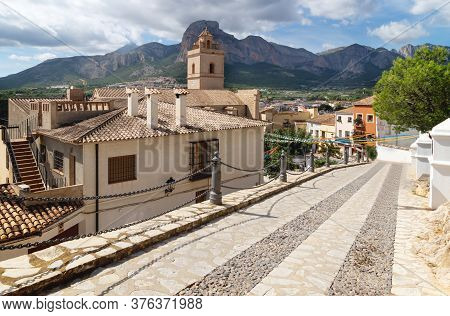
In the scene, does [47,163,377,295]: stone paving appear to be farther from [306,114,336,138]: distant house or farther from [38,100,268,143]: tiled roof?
[306,114,336,138]: distant house

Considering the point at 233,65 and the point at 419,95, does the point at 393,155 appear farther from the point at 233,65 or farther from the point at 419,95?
the point at 233,65

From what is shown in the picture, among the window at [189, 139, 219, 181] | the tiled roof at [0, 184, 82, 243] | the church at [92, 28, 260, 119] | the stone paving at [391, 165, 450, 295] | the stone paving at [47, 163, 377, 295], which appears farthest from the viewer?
the church at [92, 28, 260, 119]

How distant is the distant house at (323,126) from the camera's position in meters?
58.5

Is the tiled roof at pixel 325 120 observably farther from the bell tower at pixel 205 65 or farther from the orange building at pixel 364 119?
the bell tower at pixel 205 65

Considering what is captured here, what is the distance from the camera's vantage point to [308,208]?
7.92 metres

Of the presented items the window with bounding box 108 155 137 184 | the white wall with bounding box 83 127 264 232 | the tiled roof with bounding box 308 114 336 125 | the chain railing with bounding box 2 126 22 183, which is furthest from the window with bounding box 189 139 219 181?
the tiled roof with bounding box 308 114 336 125

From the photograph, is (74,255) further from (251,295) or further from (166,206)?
(166,206)

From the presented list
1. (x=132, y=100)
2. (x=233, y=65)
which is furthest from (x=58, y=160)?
(x=233, y=65)

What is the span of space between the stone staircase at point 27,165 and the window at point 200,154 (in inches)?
276

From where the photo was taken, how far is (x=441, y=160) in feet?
23.5

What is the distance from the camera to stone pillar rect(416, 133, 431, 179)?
11680mm

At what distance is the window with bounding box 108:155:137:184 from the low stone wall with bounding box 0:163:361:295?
27.0ft

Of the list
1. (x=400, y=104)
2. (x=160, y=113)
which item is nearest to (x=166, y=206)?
(x=160, y=113)

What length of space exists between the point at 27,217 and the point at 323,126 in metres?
54.0
